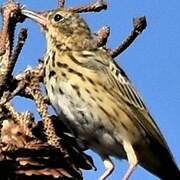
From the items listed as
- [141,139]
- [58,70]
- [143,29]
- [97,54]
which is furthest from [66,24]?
[143,29]

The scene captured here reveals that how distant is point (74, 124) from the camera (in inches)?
159

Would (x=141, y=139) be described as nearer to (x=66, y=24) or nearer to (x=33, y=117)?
(x=66, y=24)

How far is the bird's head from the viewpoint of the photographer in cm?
475

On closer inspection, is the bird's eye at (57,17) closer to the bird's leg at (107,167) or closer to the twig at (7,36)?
the bird's leg at (107,167)

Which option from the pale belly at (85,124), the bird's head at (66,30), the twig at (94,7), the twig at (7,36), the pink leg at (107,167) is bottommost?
the pink leg at (107,167)

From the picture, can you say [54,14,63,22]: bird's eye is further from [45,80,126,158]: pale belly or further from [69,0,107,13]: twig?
[69,0,107,13]: twig

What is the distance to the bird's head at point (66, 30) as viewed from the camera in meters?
4.75

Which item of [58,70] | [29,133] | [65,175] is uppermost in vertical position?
[58,70]

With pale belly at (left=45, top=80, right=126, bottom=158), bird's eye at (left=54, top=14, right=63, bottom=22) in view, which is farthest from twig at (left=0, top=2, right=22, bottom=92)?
bird's eye at (left=54, top=14, right=63, bottom=22)

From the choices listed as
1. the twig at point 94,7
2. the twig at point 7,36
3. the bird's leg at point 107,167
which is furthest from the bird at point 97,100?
the twig at point 7,36

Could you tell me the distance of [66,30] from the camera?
16.8ft

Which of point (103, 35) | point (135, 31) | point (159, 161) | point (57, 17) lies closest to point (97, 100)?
point (159, 161)

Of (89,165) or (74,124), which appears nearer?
(89,165)

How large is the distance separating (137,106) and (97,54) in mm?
607
